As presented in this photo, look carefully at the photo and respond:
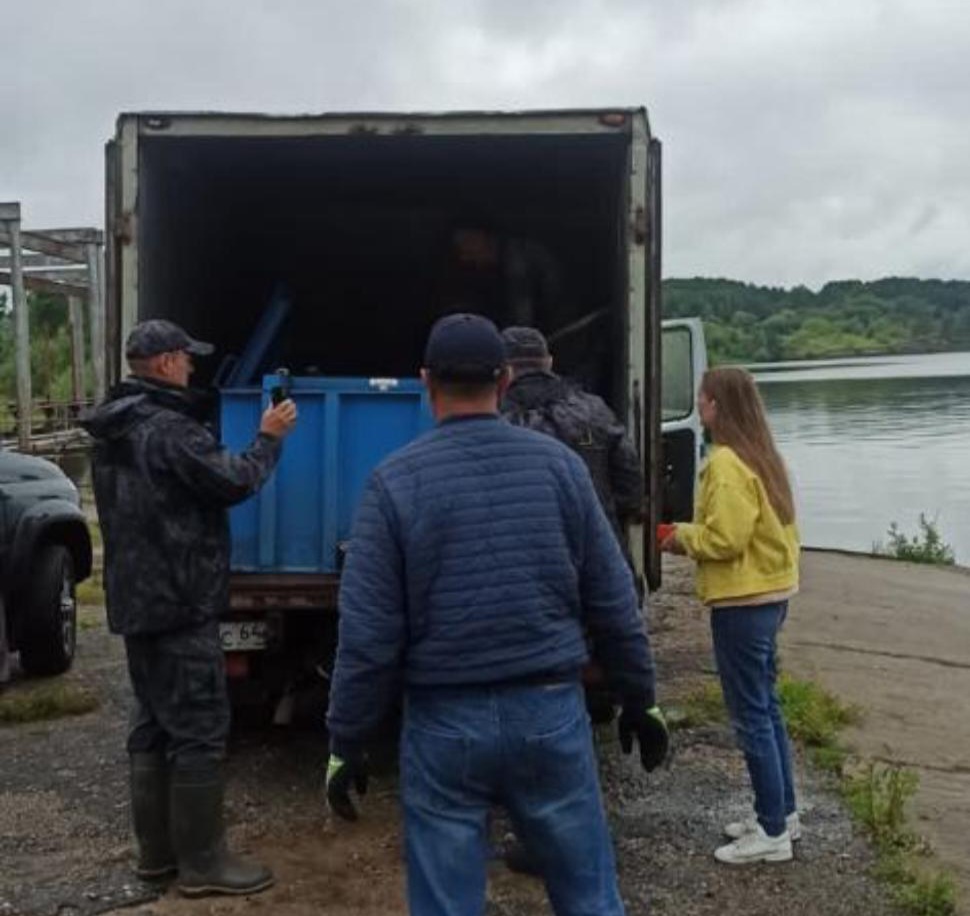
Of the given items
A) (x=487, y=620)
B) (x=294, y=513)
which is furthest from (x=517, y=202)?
(x=487, y=620)

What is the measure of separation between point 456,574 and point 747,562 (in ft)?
6.24

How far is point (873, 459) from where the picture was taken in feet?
105

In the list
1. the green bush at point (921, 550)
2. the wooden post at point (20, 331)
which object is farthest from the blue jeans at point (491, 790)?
the wooden post at point (20, 331)

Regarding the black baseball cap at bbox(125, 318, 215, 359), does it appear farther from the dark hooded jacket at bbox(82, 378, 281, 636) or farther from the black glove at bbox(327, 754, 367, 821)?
the black glove at bbox(327, 754, 367, 821)

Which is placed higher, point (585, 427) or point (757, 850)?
point (585, 427)

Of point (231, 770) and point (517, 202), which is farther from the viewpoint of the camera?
point (517, 202)

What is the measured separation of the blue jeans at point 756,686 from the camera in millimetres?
4434

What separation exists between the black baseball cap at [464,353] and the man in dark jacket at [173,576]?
1526 millimetres

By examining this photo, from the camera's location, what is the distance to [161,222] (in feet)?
19.5

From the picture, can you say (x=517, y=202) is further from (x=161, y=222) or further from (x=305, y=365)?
(x=161, y=222)

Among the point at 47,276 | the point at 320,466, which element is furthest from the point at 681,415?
the point at 47,276

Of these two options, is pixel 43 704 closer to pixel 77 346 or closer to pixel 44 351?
pixel 77 346

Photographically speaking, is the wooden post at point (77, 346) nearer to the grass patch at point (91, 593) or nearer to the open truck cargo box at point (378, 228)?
the grass patch at point (91, 593)

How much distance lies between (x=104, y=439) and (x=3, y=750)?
260 cm
